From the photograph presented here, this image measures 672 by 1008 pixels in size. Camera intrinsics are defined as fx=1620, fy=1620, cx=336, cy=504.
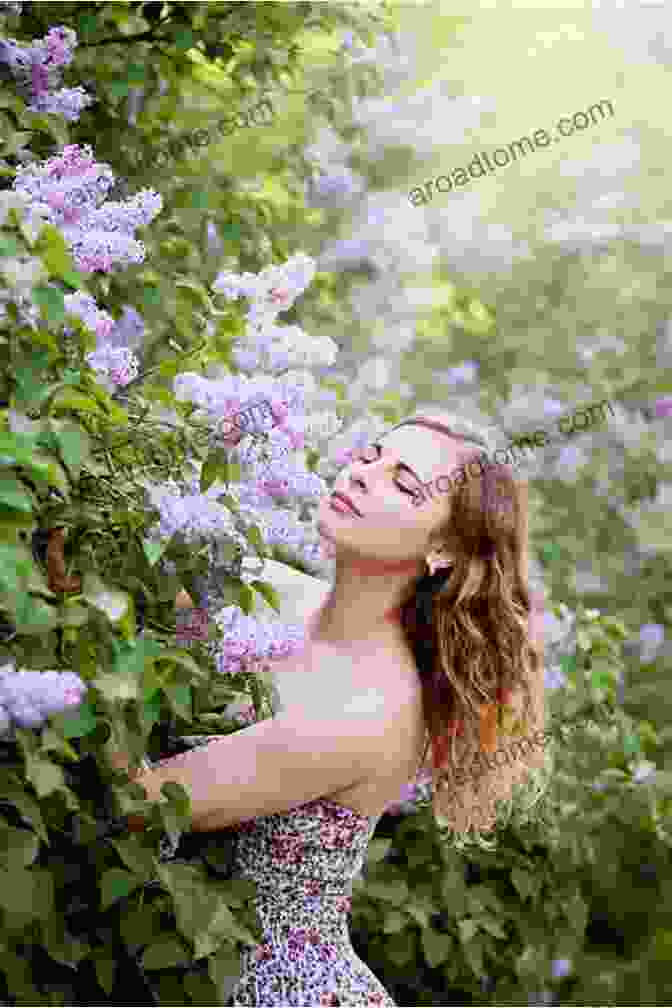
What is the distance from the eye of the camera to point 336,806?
2.31 m

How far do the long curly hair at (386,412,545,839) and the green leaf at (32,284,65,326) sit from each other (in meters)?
0.81

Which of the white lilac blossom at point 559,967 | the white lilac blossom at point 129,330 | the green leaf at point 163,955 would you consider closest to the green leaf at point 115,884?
the green leaf at point 163,955

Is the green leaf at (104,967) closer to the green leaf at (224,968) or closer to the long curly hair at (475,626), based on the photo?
the green leaf at (224,968)

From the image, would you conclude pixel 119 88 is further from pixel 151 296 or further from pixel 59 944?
pixel 59 944

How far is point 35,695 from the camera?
1555 millimetres

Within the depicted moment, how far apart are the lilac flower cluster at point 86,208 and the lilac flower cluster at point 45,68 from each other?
421 millimetres

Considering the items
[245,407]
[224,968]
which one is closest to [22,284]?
[245,407]

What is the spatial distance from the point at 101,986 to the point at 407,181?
4.17 metres

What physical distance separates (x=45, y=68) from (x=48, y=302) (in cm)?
82

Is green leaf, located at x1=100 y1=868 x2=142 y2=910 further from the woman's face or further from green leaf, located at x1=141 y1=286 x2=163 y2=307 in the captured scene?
green leaf, located at x1=141 y1=286 x2=163 y2=307

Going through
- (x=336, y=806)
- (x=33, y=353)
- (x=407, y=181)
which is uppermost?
(x=33, y=353)

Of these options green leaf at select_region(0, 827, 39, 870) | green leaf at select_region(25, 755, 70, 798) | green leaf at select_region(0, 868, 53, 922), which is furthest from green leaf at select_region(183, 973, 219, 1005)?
green leaf at select_region(25, 755, 70, 798)

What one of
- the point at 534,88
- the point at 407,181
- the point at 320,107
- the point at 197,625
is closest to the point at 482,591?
the point at 197,625

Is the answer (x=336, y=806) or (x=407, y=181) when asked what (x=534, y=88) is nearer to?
(x=407, y=181)
